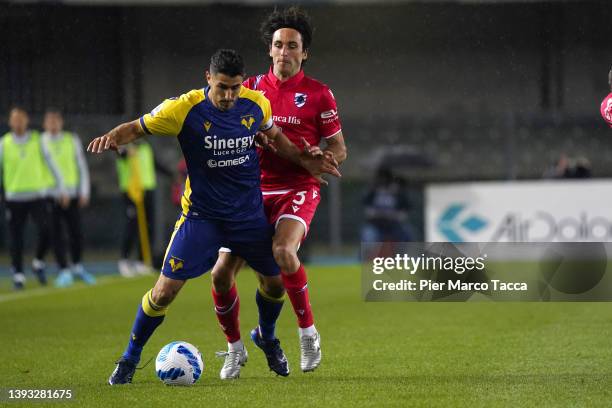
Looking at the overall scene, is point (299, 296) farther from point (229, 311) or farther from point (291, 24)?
point (291, 24)

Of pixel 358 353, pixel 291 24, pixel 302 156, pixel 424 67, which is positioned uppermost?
pixel 424 67

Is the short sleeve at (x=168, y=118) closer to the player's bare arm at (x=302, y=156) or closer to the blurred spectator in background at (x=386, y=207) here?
the player's bare arm at (x=302, y=156)

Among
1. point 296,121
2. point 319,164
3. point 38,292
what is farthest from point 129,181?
point 319,164

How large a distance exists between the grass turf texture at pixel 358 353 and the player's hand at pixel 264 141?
1.34 meters

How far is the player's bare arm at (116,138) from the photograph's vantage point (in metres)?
6.12

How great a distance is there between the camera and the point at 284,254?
6594 millimetres

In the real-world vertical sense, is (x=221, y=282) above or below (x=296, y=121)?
below

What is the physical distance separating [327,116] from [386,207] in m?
11.1

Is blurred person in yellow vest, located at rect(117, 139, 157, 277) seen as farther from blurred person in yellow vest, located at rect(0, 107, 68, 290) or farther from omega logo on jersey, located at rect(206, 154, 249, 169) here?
omega logo on jersey, located at rect(206, 154, 249, 169)

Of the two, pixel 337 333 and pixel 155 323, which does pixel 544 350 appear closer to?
pixel 337 333

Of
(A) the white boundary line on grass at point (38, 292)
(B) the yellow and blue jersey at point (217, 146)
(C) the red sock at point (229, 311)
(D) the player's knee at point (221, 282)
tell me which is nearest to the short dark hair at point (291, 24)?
(B) the yellow and blue jersey at point (217, 146)

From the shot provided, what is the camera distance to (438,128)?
918 inches

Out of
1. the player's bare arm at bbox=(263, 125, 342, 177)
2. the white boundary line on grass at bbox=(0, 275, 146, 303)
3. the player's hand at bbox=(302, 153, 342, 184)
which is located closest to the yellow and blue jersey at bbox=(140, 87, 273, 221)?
the player's bare arm at bbox=(263, 125, 342, 177)

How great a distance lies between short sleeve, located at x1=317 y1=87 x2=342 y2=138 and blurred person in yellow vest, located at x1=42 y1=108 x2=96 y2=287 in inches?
323
